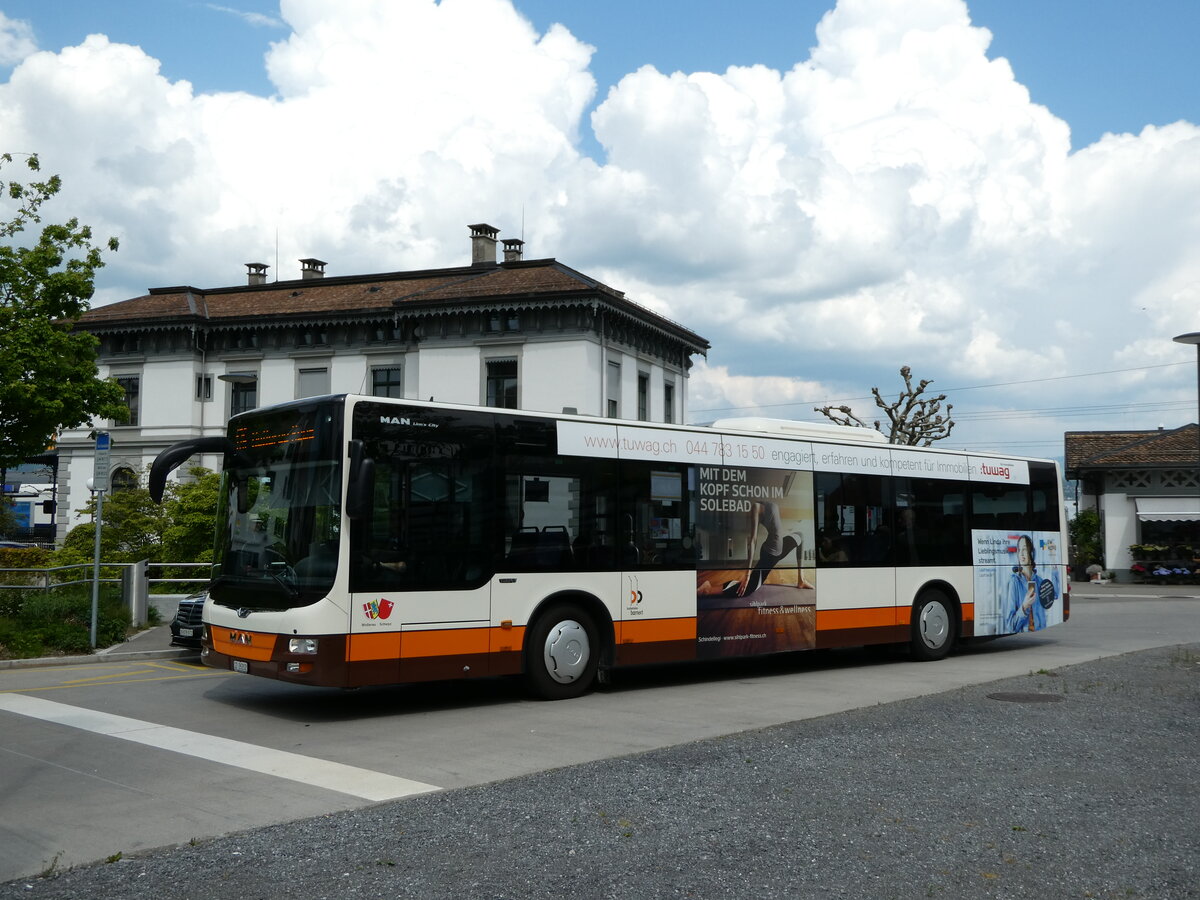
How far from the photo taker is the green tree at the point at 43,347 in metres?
19.2

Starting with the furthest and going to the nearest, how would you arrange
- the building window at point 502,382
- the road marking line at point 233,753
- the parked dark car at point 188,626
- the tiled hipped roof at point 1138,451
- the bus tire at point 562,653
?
the tiled hipped roof at point 1138,451, the building window at point 502,382, the parked dark car at point 188,626, the bus tire at point 562,653, the road marking line at point 233,753

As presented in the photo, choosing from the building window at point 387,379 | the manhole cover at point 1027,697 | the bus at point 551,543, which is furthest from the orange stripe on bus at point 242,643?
the building window at point 387,379

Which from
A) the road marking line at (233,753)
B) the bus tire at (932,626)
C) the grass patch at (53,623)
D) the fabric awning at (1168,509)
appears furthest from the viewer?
the fabric awning at (1168,509)

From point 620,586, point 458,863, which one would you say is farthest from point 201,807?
point 620,586

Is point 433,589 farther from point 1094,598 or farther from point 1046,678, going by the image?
point 1094,598

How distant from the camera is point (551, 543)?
1201 centimetres

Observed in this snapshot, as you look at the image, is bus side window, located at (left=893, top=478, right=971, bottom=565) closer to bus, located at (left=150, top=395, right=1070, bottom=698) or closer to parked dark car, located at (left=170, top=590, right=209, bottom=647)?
bus, located at (left=150, top=395, right=1070, bottom=698)

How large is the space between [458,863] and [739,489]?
345 inches

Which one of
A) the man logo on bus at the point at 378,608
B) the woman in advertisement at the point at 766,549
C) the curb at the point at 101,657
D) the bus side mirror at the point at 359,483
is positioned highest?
the bus side mirror at the point at 359,483

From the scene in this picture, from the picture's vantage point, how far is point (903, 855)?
5773 millimetres

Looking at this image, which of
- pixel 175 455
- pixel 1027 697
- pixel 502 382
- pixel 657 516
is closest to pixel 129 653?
pixel 175 455

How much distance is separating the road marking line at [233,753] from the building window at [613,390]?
32.5m

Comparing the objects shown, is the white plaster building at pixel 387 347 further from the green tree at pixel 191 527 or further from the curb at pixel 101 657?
the curb at pixel 101 657

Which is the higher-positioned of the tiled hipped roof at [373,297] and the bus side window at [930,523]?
the tiled hipped roof at [373,297]
